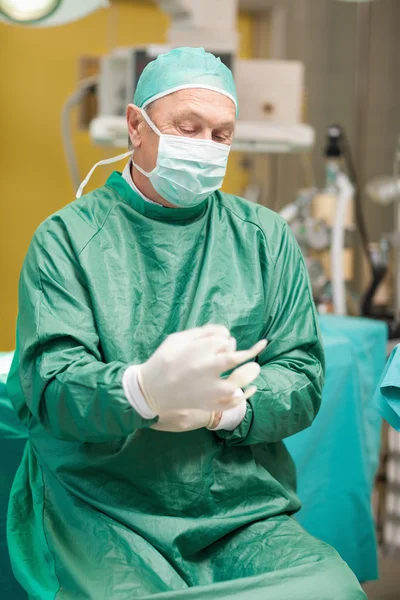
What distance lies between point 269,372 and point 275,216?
0.35 metres

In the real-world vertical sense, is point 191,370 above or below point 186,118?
below

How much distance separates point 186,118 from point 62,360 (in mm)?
499

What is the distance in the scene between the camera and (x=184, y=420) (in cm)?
137

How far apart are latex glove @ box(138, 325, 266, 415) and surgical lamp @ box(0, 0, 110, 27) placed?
141 centimetres

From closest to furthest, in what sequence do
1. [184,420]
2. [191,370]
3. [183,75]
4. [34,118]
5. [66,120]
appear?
1. [191,370]
2. [184,420]
3. [183,75]
4. [66,120]
5. [34,118]

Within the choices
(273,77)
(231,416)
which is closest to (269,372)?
(231,416)

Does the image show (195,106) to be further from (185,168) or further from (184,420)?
(184,420)

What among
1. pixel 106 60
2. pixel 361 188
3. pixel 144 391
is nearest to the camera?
pixel 144 391

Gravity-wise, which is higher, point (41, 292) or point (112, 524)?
point (41, 292)

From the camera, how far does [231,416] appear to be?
146cm

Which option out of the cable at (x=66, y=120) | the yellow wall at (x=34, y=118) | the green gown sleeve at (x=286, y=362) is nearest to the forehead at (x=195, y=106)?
the green gown sleeve at (x=286, y=362)

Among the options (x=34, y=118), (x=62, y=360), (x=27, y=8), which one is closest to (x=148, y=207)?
(x=62, y=360)

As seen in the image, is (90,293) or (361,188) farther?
(361,188)

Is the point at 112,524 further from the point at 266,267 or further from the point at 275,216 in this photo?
the point at 275,216
